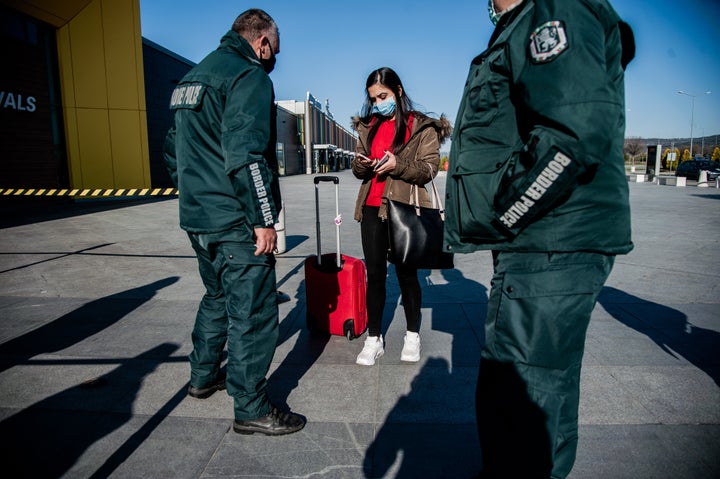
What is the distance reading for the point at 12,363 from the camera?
3264 mm

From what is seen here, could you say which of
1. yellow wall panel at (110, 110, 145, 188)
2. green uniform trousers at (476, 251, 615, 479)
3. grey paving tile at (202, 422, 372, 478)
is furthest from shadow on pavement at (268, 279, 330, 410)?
yellow wall panel at (110, 110, 145, 188)

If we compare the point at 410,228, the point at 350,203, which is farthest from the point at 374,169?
the point at 350,203

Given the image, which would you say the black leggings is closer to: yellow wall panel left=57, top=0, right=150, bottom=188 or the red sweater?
the red sweater

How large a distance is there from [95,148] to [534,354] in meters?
17.9

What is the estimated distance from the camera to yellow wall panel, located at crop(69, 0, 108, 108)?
50.2 ft

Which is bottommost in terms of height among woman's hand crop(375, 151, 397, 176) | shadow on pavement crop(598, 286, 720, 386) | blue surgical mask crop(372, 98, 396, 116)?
shadow on pavement crop(598, 286, 720, 386)

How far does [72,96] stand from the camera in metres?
15.4

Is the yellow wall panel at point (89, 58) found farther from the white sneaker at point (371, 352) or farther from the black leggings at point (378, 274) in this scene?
the white sneaker at point (371, 352)

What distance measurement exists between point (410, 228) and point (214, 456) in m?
1.66

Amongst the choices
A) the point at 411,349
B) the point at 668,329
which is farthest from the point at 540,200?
the point at 668,329

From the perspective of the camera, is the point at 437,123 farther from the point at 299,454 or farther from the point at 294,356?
the point at 299,454

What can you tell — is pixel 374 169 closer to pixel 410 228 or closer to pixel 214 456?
pixel 410 228

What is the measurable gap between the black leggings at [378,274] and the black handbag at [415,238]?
18 centimetres

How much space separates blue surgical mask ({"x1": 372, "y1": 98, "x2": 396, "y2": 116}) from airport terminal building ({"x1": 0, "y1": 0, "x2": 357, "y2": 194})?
13954 millimetres
